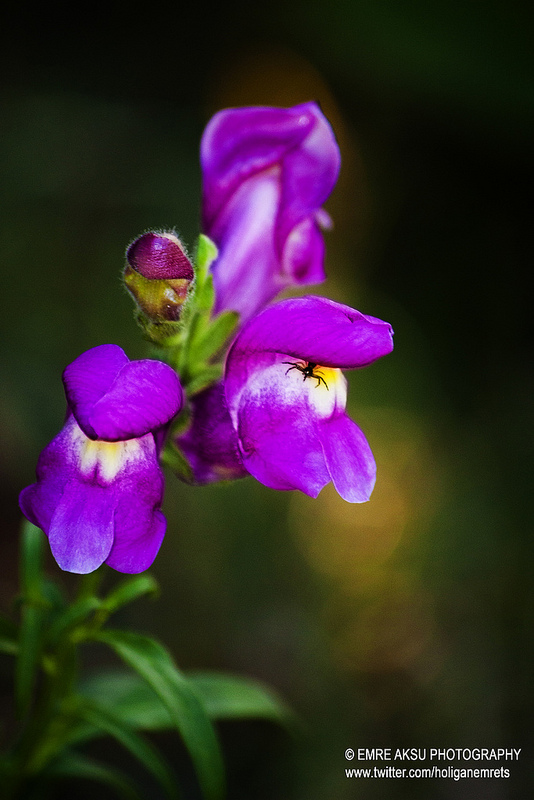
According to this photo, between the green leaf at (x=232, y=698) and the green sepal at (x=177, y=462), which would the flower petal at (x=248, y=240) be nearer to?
the green sepal at (x=177, y=462)

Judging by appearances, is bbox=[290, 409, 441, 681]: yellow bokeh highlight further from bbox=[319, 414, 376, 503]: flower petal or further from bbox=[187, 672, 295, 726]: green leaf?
bbox=[319, 414, 376, 503]: flower petal

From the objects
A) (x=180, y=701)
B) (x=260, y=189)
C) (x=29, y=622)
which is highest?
(x=260, y=189)

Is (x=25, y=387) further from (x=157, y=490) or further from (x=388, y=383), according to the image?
(x=157, y=490)

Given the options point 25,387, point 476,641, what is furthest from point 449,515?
point 25,387

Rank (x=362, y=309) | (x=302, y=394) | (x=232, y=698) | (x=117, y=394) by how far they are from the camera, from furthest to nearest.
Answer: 1. (x=362, y=309)
2. (x=232, y=698)
3. (x=302, y=394)
4. (x=117, y=394)

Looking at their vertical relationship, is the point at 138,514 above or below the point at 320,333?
below

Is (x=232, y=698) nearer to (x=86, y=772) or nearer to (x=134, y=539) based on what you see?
(x=86, y=772)

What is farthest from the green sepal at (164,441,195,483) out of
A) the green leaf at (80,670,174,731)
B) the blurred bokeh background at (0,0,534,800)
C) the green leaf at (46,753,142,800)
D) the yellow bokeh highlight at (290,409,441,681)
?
the yellow bokeh highlight at (290,409,441,681)

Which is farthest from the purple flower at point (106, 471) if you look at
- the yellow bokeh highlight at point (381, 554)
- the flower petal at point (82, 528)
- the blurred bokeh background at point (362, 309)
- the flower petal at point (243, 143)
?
the yellow bokeh highlight at point (381, 554)

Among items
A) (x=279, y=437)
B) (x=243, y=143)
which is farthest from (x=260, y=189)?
(x=279, y=437)
